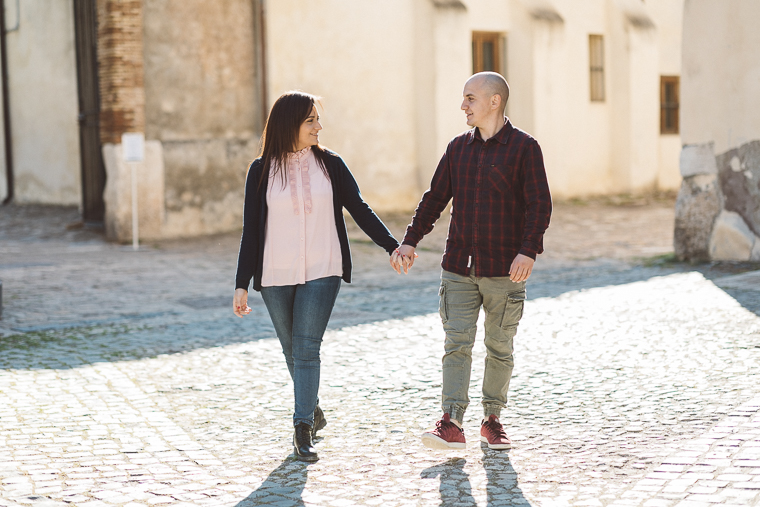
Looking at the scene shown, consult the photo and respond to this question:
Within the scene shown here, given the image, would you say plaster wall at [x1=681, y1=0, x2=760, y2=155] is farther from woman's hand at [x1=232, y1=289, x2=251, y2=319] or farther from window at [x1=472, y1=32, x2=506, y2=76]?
window at [x1=472, y1=32, x2=506, y2=76]

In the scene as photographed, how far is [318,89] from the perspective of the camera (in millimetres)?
17484

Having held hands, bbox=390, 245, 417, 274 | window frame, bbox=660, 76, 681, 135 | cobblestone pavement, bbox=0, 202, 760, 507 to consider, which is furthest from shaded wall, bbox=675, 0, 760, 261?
window frame, bbox=660, 76, 681, 135

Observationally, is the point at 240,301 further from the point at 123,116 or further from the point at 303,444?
the point at 123,116

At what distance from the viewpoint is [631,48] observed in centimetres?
2134

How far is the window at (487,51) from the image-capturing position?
19688 millimetres

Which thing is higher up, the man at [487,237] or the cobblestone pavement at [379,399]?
the man at [487,237]

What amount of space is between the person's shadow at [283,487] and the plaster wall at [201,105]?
37.1 feet

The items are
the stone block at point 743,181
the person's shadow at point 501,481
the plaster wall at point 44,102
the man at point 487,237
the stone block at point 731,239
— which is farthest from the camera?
the plaster wall at point 44,102

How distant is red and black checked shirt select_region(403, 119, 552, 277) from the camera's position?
4340 mm

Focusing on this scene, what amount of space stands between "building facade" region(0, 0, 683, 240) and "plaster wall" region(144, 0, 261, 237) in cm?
2

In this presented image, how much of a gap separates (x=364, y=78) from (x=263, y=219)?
13798mm

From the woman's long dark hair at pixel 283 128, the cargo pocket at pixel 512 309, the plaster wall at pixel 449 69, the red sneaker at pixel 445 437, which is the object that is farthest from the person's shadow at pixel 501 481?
the plaster wall at pixel 449 69

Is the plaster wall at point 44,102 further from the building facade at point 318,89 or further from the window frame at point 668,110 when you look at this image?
the window frame at point 668,110

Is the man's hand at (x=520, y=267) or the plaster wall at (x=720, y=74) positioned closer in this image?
the man's hand at (x=520, y=267)
